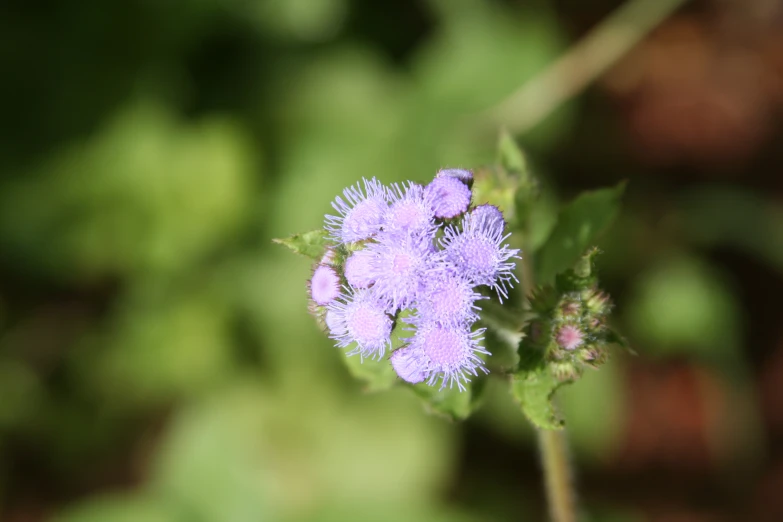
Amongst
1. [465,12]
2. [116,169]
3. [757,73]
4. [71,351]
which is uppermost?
[757,73]

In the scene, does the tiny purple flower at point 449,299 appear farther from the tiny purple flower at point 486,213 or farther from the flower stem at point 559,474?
the flower stem at point 559,474

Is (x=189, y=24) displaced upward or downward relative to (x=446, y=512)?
upward

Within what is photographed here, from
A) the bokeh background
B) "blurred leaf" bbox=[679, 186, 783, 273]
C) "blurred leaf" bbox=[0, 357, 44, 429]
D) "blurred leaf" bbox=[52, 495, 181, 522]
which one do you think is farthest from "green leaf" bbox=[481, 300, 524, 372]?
"blurred leaf" bbox=[0, 357, 44, 429]

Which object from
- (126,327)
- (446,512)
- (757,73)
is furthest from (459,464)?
(757,73)

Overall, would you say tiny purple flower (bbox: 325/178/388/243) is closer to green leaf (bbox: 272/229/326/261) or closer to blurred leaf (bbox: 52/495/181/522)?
green leaf (bbox: 272/229/326/261)

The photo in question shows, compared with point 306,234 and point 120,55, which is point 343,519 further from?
point 120,55

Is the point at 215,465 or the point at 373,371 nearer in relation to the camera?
the point at 373,371

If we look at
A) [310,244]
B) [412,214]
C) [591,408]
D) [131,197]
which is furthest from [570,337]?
[131,197]

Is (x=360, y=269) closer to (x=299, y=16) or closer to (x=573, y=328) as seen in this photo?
(x=573, y=328)
